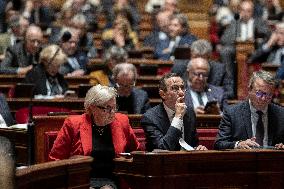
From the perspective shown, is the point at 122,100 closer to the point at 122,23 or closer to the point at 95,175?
the point at 95,175

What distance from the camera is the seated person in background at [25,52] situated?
9.05 m

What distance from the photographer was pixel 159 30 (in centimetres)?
1126

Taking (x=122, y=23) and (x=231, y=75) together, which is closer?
(x=231, y=75)

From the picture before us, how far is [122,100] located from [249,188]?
2.05 m

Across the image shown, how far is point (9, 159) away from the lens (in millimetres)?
4180

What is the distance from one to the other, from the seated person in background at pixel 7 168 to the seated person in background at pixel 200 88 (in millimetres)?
2949

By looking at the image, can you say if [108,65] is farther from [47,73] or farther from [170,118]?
[170,118]

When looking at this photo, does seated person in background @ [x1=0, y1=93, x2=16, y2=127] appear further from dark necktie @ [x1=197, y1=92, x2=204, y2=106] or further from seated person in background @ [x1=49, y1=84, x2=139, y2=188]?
dark necktie @ [x1=197, y1=92, x2=204, y2=106]

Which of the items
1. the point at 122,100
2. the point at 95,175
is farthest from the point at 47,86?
the point at 95,175

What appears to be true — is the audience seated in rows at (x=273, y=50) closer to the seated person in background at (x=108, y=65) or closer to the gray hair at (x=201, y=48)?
the gray hair at (x=201, y=48)

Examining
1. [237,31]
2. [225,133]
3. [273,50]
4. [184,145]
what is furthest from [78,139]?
[237,31]

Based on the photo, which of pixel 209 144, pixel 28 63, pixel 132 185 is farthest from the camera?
pixel 28 63

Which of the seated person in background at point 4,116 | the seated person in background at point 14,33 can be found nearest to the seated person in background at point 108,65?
the seated person in background at point 4,116

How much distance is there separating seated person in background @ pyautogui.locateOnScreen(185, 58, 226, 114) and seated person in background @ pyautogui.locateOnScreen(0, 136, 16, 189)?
295cm
